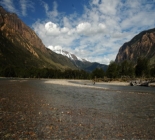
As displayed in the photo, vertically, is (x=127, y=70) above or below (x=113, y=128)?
above

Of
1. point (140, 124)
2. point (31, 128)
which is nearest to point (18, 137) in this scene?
point (31, 128)

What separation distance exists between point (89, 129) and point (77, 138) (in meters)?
2.26

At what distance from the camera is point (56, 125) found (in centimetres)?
1378

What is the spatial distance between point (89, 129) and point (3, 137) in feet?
21.4

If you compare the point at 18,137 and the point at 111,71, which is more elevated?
the point at 111,71

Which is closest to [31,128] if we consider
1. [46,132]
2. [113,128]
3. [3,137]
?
[46,132]

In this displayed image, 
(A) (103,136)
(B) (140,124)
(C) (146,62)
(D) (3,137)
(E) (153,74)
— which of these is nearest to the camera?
(D) (3,137)

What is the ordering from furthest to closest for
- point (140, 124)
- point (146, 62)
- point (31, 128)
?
point (146, 62), point (140, 124), point (31, 128)

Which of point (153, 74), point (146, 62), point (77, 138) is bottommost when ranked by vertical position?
point (77, 138)

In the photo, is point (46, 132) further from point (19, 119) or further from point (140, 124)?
point (140, 124)

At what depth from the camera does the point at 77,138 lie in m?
11.1

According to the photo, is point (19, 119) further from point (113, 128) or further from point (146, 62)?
point (146, 62)

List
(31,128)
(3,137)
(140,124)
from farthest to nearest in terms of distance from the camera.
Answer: (140,124), (31,128), (3,137)

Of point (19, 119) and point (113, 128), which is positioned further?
point (19, 119)
